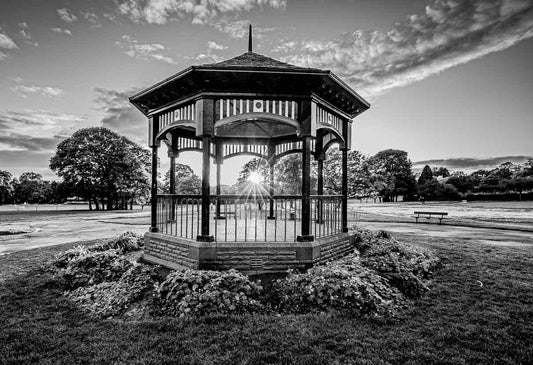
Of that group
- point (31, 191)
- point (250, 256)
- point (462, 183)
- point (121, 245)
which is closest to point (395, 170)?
point (462, 183)

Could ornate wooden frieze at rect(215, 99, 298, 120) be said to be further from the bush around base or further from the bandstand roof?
the bush around base

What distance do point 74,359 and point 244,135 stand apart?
28.7 feet

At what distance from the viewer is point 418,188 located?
2854 inches

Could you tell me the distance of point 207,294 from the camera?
15.8 ft

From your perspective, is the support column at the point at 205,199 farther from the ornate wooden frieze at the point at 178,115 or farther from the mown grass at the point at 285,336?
the mown grass at the point at 285,336

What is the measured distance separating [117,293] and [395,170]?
77.3 meters

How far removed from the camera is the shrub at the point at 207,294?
4695 mm

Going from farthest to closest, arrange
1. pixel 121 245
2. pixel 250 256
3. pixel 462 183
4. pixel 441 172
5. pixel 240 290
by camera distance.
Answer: pixel 441 172 < pixel 462 183 < pixel 121 245 < pixel 250 256 < pixel 240 290

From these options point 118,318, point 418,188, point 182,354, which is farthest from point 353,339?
point 418,188

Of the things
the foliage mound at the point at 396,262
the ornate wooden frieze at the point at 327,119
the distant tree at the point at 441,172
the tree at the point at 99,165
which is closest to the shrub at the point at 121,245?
the ornate wooden frieze at the point at 327,119

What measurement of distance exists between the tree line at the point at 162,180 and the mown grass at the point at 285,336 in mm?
8778

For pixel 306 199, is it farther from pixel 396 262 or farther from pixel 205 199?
pixel 396 262

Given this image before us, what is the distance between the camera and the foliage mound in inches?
232

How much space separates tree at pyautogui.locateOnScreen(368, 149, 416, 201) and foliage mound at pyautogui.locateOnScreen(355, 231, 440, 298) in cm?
6586
